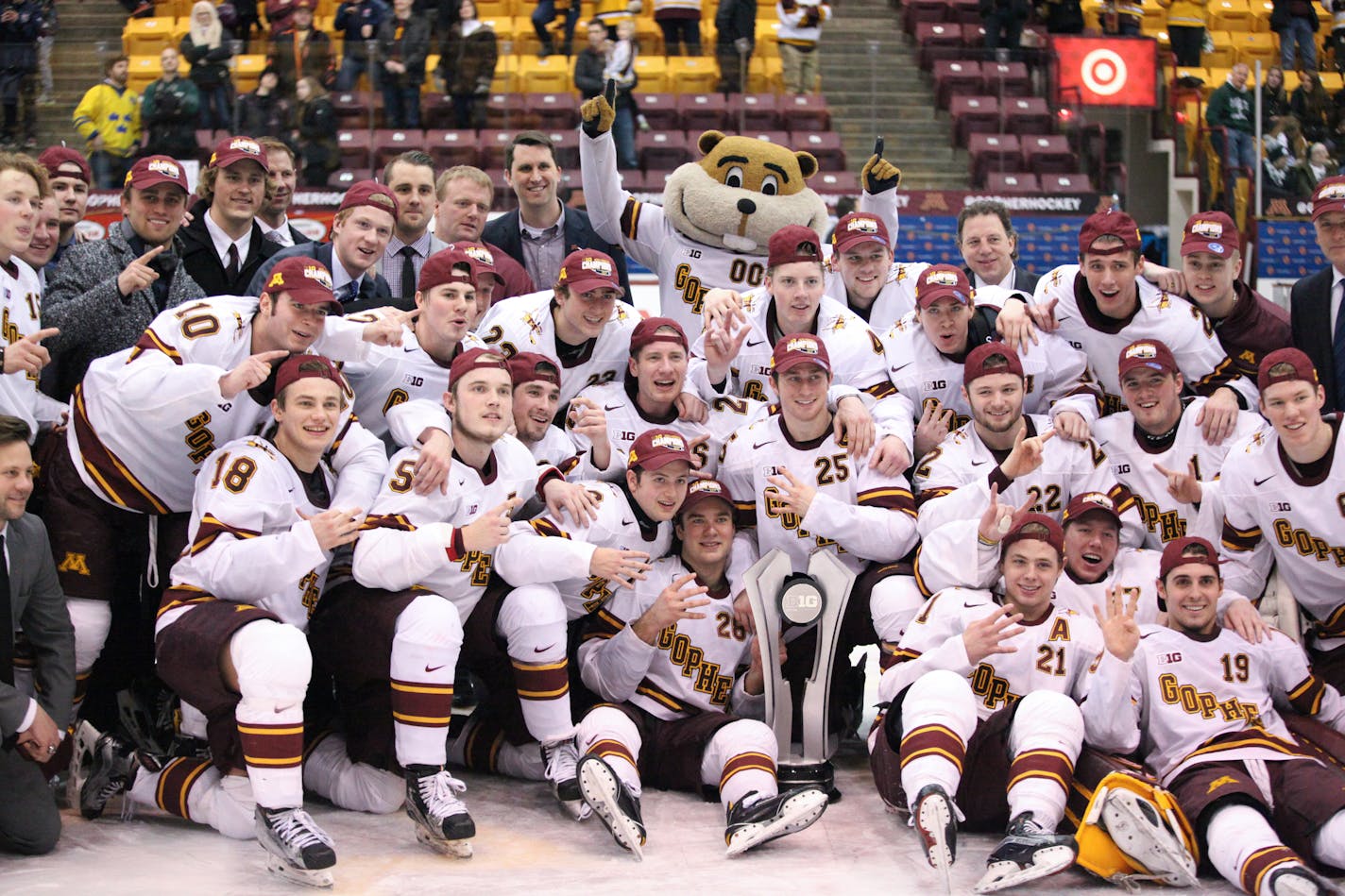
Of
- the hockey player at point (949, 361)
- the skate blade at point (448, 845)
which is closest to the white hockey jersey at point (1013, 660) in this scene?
the hockey player at point (949, 361)

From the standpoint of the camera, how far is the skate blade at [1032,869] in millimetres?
3535

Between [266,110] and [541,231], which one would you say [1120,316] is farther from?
[266,110]

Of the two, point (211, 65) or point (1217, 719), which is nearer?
point (1217, 719)

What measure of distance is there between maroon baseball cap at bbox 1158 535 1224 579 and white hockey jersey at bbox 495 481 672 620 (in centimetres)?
144

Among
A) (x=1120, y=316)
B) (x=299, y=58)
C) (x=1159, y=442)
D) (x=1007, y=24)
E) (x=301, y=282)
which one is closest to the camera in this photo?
(x=301, y=282)

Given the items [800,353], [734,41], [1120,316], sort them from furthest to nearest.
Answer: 1. [734,41]
2. [1120,316]
3. [800,353]

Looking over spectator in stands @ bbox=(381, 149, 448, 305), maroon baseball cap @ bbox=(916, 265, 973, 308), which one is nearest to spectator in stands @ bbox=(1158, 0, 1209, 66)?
maroon baseball cap @ bbox=(916, 265, 973, 308)

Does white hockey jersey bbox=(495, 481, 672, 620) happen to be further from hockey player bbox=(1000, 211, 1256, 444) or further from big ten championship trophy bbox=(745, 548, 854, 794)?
hockey player bbox=(1000, 211, 1256, 444)

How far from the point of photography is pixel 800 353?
183 inches

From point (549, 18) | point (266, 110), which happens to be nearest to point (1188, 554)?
point (266, 110)

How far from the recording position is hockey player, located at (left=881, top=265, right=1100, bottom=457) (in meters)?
5.05

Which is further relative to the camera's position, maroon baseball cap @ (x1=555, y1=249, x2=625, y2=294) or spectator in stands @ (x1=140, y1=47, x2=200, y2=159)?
spectator in stands @ (x1=140, y1=47, x2=200, y2=159)

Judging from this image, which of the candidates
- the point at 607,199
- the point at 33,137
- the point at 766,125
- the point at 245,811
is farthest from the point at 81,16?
the point at 245,811

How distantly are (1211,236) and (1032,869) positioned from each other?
98.1 inches
